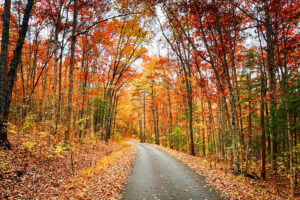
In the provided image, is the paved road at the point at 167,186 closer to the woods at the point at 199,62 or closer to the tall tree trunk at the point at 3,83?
the woods at the point at 199,62

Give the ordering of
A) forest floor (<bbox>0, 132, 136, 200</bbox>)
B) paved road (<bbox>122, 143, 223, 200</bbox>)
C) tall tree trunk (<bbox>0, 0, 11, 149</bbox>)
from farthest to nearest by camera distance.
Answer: tall tree trunk (<bbox>0, 0, 11, 149</bbox>), paved road (<bbox>122, 143, 223, 200</bbox>), forest floor (<bbox>0, 132, 136, 200</bbox>)

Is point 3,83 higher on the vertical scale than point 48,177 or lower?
higher

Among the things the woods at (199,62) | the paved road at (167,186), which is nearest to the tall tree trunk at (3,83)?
the woods at (199,62)

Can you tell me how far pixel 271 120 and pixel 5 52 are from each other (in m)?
17.9

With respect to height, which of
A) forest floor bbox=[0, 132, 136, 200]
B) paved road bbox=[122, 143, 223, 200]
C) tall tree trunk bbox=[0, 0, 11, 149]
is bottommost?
paved road bbox=[122, 143, 223, 200]

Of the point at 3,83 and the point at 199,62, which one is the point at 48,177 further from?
the point at 199,62

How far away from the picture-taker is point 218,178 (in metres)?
7.47

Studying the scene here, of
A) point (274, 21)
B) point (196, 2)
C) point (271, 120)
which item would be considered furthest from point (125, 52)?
point (271, 120)

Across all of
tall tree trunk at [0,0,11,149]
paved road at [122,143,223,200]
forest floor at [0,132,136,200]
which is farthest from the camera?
tall tree trunk at [0,0,11,149]

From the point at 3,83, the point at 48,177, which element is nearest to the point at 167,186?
the point at 48,177

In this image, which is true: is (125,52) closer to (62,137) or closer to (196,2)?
(196,2)

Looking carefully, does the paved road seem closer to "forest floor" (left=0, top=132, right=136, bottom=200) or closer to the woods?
"forest floor" (left=0, top=132, right=136, bottom=200)

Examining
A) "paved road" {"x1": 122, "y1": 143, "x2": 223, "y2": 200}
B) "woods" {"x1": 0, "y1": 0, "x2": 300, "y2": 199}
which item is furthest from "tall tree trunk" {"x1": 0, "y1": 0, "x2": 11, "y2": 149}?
"paved road" {"x1": 122, "y1": 143, "x2": 223, "y2": 200}

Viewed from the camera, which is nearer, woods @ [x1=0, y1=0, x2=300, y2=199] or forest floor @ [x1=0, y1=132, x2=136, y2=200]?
forest floor @ [x1=0, y1=132, x2=136, y2=200]
